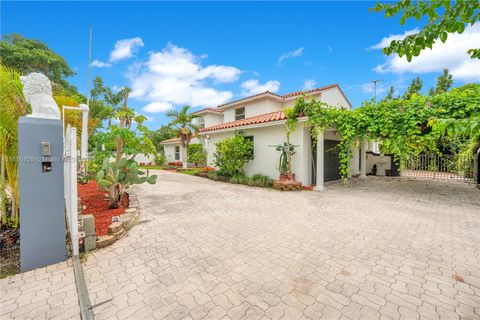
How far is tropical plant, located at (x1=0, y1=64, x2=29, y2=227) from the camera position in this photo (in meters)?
3.77

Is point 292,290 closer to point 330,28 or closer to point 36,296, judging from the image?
point 36,296

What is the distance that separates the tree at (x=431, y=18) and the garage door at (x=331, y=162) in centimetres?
974

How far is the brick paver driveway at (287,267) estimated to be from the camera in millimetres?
2377

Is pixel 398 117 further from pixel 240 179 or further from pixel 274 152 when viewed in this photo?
pixel 240 179

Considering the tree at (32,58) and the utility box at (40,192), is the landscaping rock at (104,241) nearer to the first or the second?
the utility box at (40,192)

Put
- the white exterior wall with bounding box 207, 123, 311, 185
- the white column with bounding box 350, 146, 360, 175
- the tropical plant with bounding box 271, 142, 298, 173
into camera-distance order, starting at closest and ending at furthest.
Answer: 1. the tropical plant with bounding box 271, 142, 298, 173
2. the white exterior wall with bounding box 207, 123, 311, 185
3. the white column with bounding box 350, 146, 360, 175

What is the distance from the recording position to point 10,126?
3768 millimetres

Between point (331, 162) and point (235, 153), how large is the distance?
566 centimetres

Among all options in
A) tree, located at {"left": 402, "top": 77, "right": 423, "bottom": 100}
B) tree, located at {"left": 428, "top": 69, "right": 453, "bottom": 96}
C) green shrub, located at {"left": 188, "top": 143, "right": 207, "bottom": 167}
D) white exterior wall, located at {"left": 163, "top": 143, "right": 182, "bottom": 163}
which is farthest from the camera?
tree, located at {"left": 402, "top": 77, "right": 423, "bottom": 100}

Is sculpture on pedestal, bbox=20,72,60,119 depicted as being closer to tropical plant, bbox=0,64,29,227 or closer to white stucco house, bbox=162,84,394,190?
tropical plant, bbox=0,64,29,227

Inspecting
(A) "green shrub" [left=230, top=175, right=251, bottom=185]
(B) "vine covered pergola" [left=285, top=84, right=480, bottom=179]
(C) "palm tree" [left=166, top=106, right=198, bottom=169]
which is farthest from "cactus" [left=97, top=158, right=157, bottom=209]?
(C) "palm tree" [left=166, top=106, right=198, bottom=169]

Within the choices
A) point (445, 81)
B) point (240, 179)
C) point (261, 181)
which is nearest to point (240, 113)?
point (240, 179)

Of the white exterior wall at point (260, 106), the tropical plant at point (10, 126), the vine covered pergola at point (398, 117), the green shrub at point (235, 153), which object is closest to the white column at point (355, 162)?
the white exterior wall at point (260, 106)

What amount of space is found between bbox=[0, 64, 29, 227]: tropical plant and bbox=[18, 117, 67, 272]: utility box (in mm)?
1343
